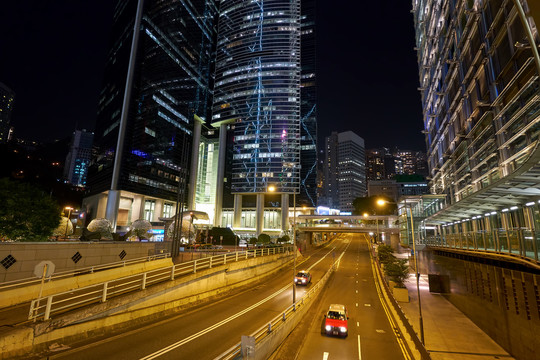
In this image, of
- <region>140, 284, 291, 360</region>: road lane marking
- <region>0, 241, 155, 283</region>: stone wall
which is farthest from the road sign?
<region>0, 241, 155, 283</region>: stone wall

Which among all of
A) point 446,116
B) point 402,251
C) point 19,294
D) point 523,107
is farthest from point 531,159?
point 402,251

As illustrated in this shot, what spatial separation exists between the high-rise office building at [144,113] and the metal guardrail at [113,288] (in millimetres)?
54165

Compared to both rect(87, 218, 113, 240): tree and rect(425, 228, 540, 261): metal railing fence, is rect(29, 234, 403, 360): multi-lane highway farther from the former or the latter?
rect(87, 218, 113, 240): tree

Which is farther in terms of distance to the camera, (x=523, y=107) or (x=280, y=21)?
(x=280, y=21)

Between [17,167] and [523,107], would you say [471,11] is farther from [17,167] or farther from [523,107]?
[17,167]

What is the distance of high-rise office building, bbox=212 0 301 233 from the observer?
9575 cm

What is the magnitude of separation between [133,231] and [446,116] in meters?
58.4

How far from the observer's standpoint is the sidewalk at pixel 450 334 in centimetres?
1875

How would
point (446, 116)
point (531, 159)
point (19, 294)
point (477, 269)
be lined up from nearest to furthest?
point (531, 159) → point (19, 294) → point (477, 269) → point (446, 116)

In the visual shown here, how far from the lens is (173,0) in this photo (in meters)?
93.9

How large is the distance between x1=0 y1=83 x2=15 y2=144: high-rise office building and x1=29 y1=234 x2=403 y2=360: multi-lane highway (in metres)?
220

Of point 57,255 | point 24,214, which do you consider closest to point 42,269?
point 57,255

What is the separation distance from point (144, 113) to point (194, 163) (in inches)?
1044

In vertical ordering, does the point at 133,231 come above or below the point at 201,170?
below
